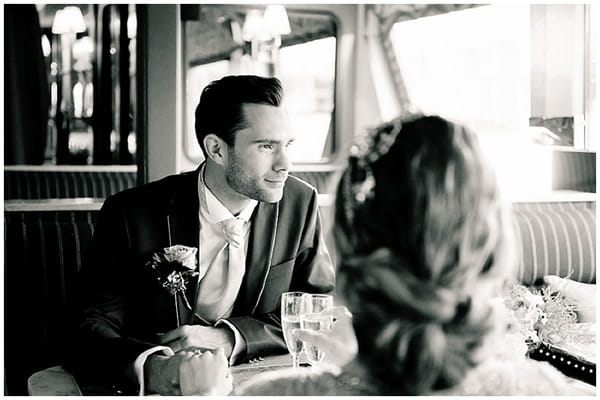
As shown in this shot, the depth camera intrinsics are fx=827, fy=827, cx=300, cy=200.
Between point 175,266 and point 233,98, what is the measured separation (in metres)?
0.58

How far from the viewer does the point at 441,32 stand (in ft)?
18.0

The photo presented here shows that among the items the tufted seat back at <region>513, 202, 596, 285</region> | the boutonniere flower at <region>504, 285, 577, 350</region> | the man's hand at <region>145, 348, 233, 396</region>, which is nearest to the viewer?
the man's hand at <region>145, 348, 233, 396</region>

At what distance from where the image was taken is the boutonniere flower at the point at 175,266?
2074 millimetres

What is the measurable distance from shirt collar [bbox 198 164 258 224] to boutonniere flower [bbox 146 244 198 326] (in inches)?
10.3

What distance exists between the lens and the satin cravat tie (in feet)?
7.63

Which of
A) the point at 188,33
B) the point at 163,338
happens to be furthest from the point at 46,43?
the point at 163,338

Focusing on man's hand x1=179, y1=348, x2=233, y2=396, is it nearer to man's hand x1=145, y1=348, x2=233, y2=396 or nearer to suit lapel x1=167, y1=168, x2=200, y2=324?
man's hand x1=145, y1=348, x2=233, y2=396

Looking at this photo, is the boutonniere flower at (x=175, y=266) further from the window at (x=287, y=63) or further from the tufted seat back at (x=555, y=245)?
the window at (x=287, y=63)

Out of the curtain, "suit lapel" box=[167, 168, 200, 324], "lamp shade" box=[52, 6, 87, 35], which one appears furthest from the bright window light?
the curtain

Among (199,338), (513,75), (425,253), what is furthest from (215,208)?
(513,75)

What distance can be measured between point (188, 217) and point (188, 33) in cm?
346

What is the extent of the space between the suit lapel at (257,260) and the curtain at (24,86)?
3.48 m

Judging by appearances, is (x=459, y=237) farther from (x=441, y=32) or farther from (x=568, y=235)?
(x=441, y=32)

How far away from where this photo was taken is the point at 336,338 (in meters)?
1.73
